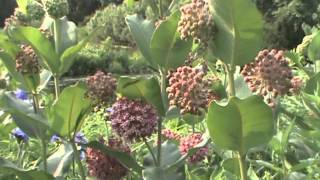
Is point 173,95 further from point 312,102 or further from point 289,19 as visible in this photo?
point 289,19

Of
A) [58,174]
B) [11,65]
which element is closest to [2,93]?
[11,65]

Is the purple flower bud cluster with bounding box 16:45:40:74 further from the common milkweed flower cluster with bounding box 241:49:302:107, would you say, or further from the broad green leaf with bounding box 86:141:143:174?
the common milkweed flower cluster with bounding box 241:49:302:107

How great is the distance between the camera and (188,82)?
1.13 metres

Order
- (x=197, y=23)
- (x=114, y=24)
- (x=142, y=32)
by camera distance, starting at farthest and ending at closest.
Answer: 1. (x=114, y=24)
2. (x=142, y=32)
3. (x=197, y=23)

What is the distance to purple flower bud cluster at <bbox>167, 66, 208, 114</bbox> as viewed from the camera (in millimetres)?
1120

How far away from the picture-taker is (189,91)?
3.67 feet

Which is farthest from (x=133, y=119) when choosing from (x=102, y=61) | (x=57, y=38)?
(x=102, y=61)

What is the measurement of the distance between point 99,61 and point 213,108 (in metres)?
22.3

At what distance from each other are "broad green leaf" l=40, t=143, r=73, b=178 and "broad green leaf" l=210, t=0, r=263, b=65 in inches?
18.4

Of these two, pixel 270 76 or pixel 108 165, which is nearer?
pixel 270 76

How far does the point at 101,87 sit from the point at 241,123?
303mm

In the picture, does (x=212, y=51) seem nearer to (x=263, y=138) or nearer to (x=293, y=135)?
(x=263, y=138)

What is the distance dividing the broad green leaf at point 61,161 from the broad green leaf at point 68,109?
0.14 m

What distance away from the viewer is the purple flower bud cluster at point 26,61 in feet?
4.54
